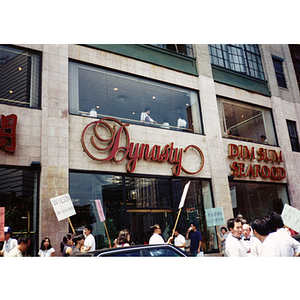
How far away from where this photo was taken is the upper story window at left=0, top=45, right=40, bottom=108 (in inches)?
435

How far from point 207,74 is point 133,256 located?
13736 millimetres

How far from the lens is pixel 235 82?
1800 centimetres

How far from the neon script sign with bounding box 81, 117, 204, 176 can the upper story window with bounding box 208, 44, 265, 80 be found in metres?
7.28

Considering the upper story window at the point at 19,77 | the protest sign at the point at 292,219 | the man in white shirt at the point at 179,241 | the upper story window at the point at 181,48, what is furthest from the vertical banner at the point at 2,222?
the upper story window at the point at 181,48

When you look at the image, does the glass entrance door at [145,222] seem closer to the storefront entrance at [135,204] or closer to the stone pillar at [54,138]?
the storefront entrance at [135,204]

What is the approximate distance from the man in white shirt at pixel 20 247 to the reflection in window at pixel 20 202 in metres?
0.37

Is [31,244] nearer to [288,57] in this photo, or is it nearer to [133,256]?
[133,256]

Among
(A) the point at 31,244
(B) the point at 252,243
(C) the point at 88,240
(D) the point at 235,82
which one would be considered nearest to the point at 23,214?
(A) the point at 31,244

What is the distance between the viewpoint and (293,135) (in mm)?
19562

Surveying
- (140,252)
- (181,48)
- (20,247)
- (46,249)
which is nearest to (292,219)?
(140,252)

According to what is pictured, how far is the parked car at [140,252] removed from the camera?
476 centimetres

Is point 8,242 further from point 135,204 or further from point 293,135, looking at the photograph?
point 293,135

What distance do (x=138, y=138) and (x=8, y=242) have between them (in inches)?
253

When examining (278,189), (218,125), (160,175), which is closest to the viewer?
(160,175)
